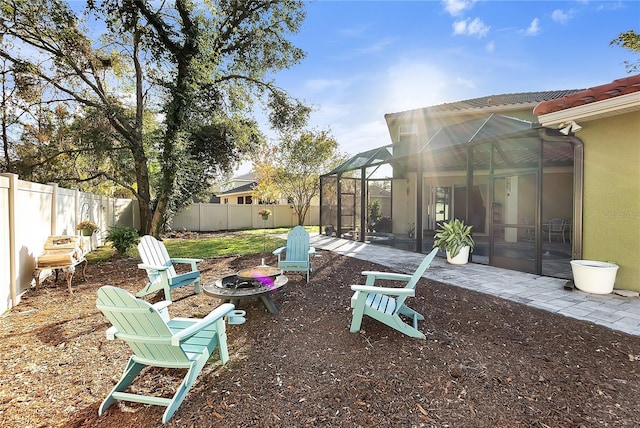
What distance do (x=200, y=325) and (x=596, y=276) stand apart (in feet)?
18.8

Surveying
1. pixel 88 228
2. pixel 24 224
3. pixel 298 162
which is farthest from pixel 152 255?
pixel 298 162

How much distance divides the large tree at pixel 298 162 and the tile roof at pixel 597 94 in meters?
11.9

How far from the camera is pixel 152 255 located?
4.70 m

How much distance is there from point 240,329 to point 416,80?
9.74 metres

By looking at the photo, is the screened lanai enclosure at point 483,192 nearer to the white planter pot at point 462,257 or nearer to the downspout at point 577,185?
the downspout at point 577,185

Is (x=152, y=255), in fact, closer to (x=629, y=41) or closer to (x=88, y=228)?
(x=88, y=228)

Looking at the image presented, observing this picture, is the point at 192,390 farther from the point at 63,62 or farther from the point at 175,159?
the point at 63,62

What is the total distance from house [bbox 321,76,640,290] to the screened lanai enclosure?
0.12 ft

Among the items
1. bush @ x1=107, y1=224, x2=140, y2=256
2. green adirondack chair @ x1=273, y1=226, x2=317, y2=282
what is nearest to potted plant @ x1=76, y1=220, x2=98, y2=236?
bush @ x1=107, y1=224, x2=140, y2=256

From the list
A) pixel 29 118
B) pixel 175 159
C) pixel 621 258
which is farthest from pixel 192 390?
pixel 29 118

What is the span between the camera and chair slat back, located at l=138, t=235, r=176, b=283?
446cm

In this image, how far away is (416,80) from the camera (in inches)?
396

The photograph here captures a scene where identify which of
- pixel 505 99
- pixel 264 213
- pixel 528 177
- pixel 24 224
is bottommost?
pixel 24 224

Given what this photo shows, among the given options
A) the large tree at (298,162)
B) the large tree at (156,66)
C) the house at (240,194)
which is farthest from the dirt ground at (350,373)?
the house at (240,194)
